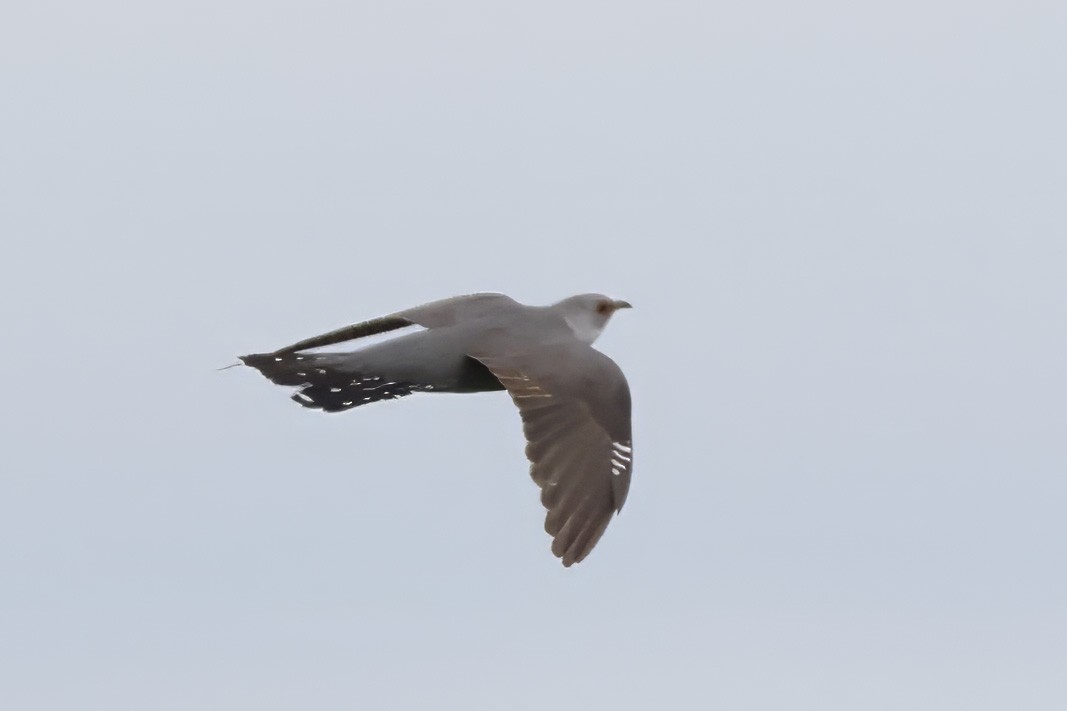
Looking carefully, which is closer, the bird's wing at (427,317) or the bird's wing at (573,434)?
the bird's wing at (573,434)

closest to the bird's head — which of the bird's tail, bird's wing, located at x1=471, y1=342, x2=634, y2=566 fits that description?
bird's wing, located at x1=471, y1=342, x2=634, y2=566

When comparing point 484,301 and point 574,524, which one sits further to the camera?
point 484,301

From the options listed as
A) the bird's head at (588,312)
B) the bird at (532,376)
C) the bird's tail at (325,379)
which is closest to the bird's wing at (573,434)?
the bird at (532,376)

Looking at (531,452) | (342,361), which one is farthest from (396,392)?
(531,452)

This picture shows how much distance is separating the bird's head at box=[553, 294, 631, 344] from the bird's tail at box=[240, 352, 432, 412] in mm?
2012

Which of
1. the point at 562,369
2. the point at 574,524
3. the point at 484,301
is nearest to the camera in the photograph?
the point at 574,524

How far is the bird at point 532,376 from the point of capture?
16.4 meters

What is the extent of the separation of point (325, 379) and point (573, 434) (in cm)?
224

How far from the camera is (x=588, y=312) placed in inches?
776

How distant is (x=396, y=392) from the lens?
Result: 18.1 metres

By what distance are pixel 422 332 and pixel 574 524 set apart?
270cm

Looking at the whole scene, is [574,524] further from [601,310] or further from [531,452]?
[601,310]

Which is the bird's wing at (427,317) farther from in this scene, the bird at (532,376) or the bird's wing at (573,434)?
the bird's wing at (573,434)

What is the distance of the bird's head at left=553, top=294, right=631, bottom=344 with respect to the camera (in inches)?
766
